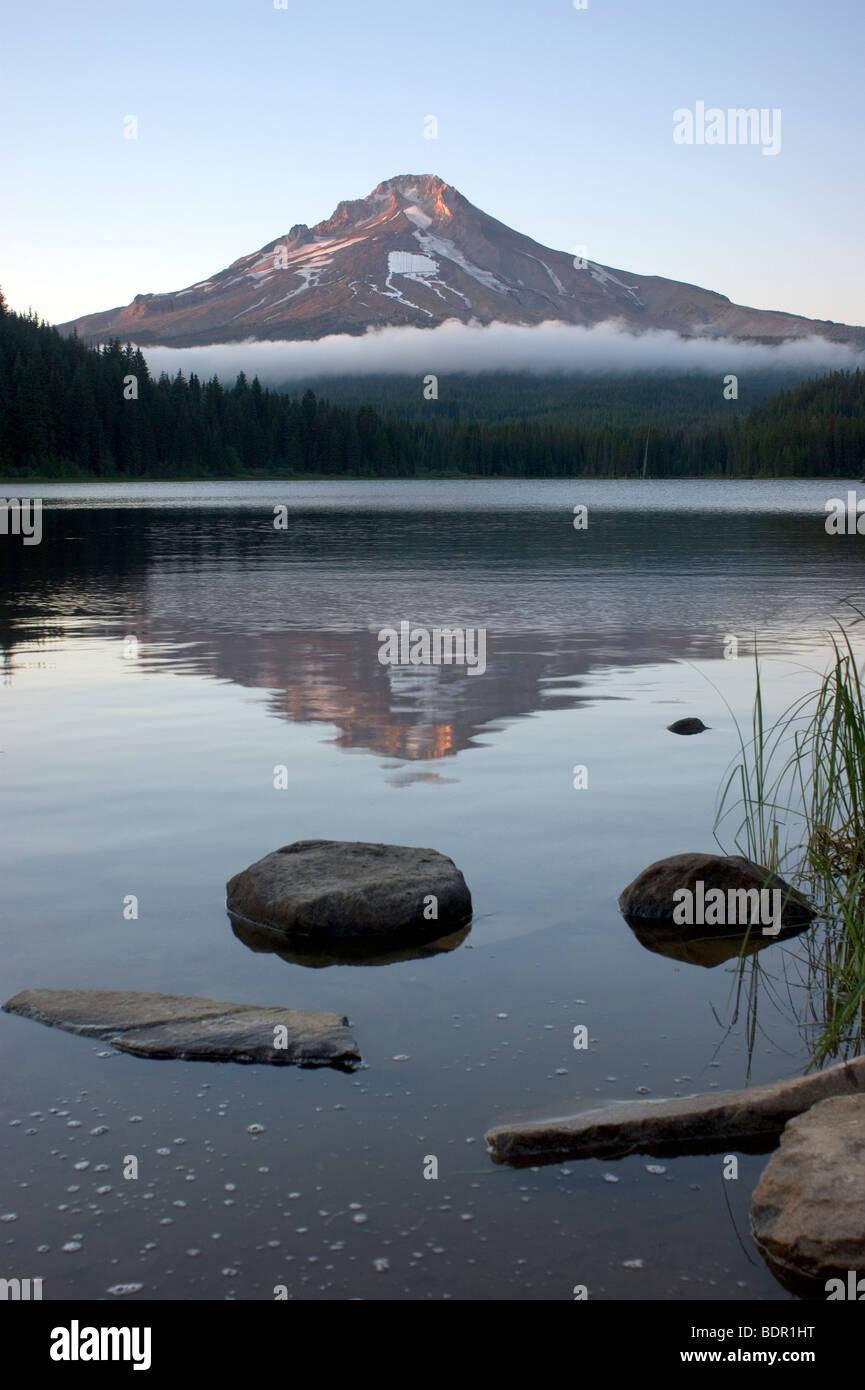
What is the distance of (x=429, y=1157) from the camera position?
242 inches

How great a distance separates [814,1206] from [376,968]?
3678 millimetres

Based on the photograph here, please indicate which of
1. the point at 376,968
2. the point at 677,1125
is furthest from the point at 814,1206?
the point at 376,968

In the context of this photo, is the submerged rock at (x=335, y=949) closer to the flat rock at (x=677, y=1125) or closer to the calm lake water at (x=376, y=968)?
the calm lake water at (x=376, y=968)

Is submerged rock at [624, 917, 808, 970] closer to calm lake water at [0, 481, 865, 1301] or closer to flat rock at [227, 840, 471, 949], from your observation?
calm lake water at [0, 481, 865, 1301]

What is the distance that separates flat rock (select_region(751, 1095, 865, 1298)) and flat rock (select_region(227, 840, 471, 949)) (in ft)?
11.8

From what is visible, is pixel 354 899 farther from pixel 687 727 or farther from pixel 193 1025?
pixel 687 727

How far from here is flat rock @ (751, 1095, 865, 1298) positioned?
17.4ft

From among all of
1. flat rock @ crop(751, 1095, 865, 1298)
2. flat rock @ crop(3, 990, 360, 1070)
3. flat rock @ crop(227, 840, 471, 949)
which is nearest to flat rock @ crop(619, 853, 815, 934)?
flat rock @ crop(227, 840, 471, 949)

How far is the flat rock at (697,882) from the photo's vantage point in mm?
9469

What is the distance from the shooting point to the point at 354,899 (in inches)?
362

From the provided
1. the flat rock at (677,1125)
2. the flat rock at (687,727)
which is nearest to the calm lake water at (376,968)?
the flat rock at (677,1125)

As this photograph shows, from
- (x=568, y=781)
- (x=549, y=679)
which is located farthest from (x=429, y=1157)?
(x=549, y=679)
